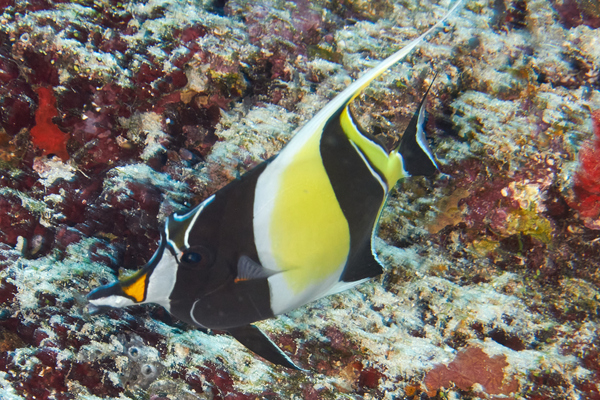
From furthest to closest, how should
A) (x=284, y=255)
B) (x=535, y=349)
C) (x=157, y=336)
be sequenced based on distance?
(x=157, y=336), (x=535, y=349), (x=284, y=255)

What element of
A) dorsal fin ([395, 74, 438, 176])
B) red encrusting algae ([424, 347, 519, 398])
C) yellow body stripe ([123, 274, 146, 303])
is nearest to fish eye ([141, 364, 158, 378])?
yellow body stripe ([123, 274, 146, 303])

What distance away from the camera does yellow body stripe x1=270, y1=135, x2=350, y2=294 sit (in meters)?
1.22

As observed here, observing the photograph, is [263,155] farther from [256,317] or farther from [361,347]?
[361,347]

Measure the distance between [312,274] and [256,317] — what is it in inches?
12.5

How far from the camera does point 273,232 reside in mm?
1241

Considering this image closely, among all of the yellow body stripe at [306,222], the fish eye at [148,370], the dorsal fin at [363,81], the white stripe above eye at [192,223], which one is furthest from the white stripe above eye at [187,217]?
the fish eye at [148,370]

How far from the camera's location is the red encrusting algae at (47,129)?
6.75 feet

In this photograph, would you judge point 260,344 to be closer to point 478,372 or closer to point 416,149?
point 416,149

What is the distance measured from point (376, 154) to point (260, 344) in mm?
1001

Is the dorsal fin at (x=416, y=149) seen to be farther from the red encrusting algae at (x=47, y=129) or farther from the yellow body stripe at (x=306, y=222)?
the red encrusting algae at (x=47, y=129)

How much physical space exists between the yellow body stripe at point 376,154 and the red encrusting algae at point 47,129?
1951mm

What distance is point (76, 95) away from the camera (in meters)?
2.08

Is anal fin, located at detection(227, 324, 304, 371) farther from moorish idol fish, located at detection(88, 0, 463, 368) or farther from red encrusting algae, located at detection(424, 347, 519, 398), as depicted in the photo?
red encrusting algae, located at detection(424, 347, 519, 398)

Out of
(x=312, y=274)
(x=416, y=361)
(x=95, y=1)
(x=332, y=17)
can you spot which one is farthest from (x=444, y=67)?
(x=95, y=1)
